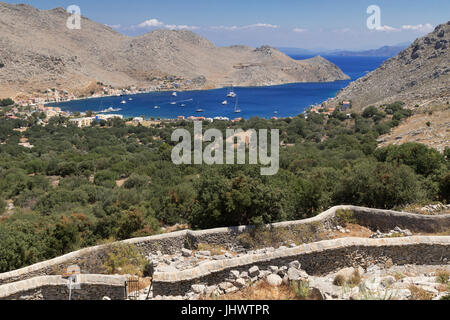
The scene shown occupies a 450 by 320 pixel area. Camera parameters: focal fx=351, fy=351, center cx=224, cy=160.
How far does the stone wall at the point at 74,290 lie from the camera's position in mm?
7871

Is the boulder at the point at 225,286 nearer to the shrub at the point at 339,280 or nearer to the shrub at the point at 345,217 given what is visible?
the shrub at the point at 339,280

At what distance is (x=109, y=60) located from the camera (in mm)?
141750

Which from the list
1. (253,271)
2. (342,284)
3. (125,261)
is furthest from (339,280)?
(125,261)

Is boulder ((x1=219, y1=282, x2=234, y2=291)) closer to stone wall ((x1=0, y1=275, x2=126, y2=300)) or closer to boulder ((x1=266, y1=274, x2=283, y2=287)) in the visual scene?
boulder ((x1=266, y1=274, x2=283, y2=287))

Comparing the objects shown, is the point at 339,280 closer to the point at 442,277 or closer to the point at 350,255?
the point at 350,255

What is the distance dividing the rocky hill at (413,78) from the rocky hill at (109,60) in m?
73.8

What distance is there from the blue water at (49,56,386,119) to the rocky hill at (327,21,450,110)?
18.4 m

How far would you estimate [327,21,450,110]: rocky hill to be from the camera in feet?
195

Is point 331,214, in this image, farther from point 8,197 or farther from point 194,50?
point 194,50

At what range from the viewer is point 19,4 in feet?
470

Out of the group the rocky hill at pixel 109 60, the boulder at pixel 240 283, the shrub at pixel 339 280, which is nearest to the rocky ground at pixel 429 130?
the shrub at pixel 339 280

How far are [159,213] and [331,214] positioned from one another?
27.5 feet

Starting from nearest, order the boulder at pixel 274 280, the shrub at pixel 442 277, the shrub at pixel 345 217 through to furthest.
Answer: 1. the shrub at pixel 442 277
2. the boulder at pixel 274 280
3. the shrub at pixel 345 217
